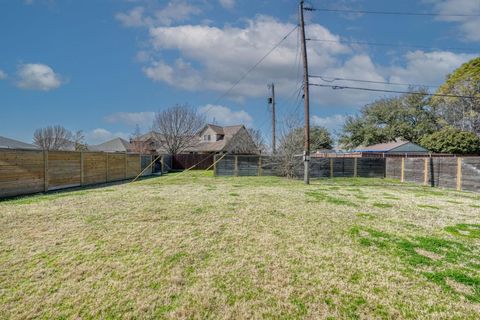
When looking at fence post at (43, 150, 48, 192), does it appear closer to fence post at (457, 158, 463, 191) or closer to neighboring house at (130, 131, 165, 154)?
fence post at (457, 158, 463, 191)

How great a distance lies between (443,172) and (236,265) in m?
12.1

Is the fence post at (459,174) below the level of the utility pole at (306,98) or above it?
below

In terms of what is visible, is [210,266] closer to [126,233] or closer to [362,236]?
[126,233]

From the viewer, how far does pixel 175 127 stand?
87.4ft

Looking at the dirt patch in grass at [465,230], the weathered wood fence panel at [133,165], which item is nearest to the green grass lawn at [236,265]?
the dirt patch in grass at [465,230]

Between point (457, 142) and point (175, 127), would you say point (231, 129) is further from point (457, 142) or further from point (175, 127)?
point (457, 142)

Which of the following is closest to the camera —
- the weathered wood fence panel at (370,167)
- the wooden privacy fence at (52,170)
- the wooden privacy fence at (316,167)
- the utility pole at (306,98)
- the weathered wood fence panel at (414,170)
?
the wooden privacy fence at (52,170)

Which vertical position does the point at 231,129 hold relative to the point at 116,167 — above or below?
above

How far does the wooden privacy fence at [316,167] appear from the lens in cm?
1540

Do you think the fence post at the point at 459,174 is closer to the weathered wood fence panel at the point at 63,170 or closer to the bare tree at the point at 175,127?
the weathered wood fence panel at the point at 63,170

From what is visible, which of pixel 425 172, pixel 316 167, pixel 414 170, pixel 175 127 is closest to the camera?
pixel 425 172

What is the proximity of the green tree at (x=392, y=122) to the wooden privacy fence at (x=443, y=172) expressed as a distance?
731 inches

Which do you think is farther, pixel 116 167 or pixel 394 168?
pixel 394 168

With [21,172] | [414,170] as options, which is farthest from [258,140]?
[21,172]
